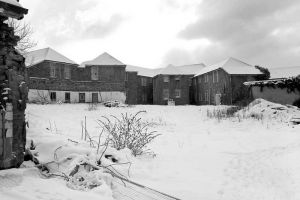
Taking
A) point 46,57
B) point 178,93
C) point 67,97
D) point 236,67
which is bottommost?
point 67,97

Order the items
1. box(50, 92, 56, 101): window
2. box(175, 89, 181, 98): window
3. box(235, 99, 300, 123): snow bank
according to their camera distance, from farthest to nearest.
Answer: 1. box(175, 89, 181, 98): window
2. box(50, 92, 56, 101): window
3. box(235, 99, 300, 123): snow bank

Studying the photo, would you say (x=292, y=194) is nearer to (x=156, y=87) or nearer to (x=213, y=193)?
(x=213, y=193)

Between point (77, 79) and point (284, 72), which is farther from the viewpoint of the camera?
point (284, 72)

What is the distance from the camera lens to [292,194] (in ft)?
16.6

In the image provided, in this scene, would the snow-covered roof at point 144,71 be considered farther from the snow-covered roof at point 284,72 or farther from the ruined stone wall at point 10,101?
the ruined stone wall at point 10,101

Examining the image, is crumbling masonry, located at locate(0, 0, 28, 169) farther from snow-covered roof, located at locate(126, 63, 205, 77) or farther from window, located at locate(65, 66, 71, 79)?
snow-covered roof, located at locate(126, 63, 205, 77)

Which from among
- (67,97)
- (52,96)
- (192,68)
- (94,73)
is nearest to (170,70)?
(192,68)

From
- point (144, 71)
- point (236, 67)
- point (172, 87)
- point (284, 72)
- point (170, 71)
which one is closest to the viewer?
point (284, 72)

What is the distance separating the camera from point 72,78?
3544 cm

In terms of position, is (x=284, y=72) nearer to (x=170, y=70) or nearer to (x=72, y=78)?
(x=170, y=70)

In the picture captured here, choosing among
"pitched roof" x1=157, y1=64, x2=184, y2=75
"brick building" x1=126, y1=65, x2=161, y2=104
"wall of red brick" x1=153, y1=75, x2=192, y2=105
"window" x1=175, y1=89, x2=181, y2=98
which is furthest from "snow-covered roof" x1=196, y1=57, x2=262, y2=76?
"brick building" x1=126, y1=65, x2=161, y2=104

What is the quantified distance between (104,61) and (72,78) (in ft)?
15.5

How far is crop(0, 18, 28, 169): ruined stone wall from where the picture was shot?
476cm

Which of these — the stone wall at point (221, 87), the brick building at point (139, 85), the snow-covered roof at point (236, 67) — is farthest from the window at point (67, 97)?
the snow-covered roof at point (236, 67)
